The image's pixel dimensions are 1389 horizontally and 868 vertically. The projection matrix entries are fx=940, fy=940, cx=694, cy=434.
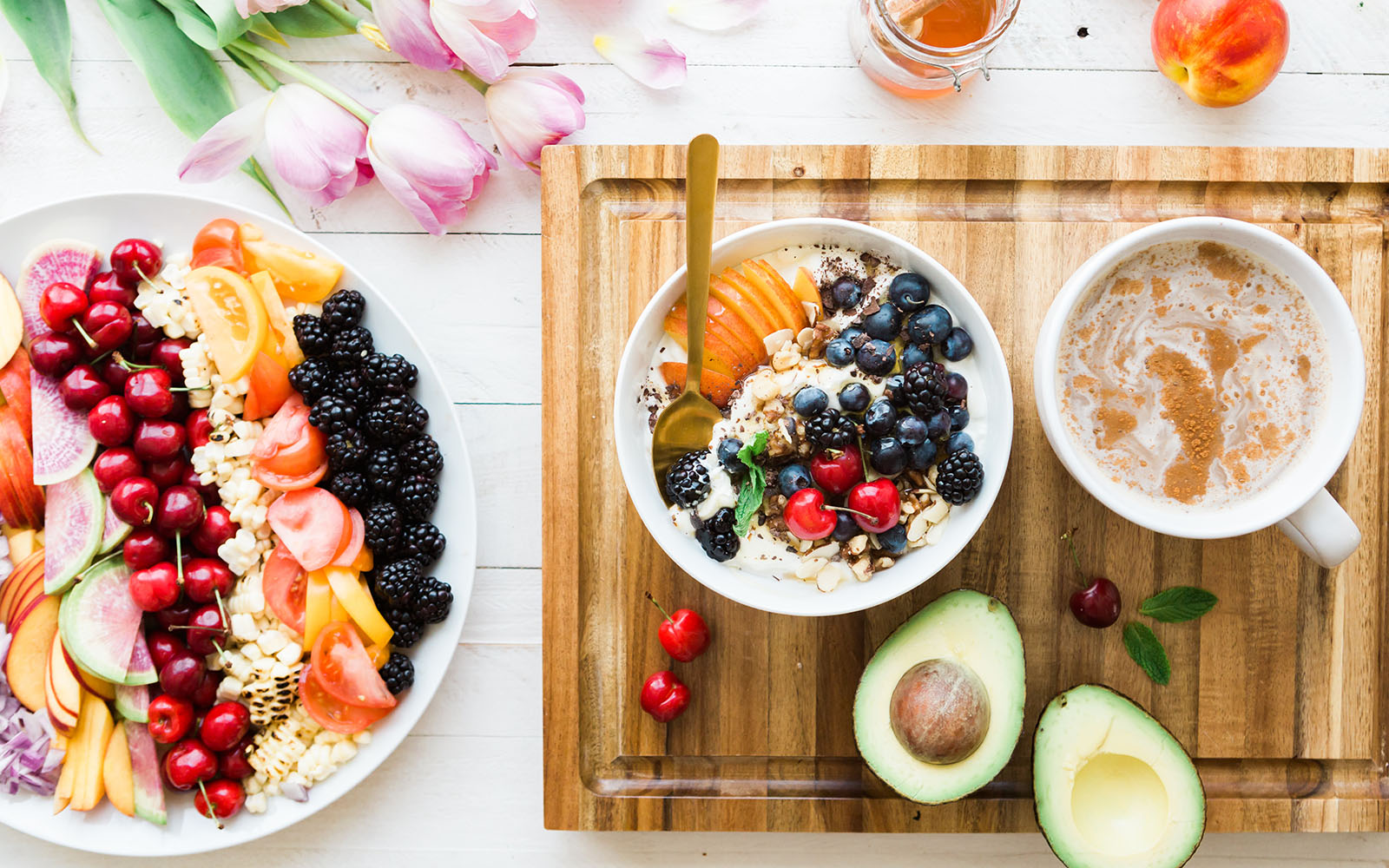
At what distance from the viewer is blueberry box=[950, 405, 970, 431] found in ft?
3.93

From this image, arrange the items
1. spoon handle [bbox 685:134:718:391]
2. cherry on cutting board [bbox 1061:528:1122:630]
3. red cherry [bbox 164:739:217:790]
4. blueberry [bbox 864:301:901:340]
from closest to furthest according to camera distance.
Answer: spoon handle [bbox 685:134:718:391]
blueberry [bbox 864:301:901:340]
cherry on cutting board [bbox 1061:528:1122:630]
red cherry [bbox 164:739:217:790]

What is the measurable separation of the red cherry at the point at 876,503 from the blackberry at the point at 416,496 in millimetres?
659

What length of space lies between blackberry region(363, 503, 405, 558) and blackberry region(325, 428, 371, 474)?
0.08m

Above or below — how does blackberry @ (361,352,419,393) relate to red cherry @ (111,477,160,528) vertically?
above

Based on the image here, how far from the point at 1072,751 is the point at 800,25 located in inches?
46.3

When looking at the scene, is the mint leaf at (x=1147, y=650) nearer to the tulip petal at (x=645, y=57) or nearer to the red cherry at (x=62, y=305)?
the tulip petal at (x=645, y=57)

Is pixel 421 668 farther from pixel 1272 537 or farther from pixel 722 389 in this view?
pixel 1272 537

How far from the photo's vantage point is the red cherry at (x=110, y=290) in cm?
145

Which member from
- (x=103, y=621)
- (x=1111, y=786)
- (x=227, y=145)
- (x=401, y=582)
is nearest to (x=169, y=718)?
(x=103, y=621)

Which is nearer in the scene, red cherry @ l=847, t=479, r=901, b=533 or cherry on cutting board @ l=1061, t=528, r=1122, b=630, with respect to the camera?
red cherry @ l=847, t=479, r=901, b=533

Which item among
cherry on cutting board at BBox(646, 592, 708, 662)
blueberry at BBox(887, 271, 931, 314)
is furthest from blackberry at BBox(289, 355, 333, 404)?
blueberry at BBox(887, 271, 931, 314)

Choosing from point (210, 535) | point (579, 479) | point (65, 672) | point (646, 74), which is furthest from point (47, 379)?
point (646, 74)

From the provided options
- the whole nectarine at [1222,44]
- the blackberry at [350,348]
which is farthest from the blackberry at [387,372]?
the whole nectarine at [1222,44]

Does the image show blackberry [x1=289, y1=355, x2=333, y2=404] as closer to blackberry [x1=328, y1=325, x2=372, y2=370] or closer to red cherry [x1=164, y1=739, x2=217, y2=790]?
blackberry [x1=328, y1=325, x2=372, y2=370]
